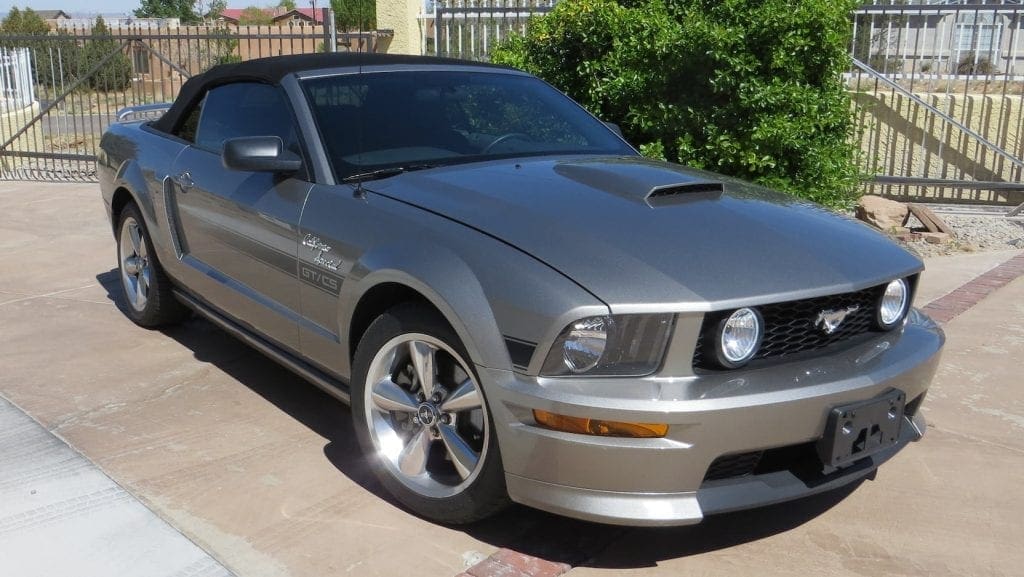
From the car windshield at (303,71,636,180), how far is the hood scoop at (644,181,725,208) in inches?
32.4

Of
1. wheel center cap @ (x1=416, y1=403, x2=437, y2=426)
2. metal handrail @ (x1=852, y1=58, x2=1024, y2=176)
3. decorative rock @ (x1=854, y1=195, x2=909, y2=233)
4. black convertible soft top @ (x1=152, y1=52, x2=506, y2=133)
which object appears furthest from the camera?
metal handrail @ (x1=852, y1=58, x2=1024, y2=176)

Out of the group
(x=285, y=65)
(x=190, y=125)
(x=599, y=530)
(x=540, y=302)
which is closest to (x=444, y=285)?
(x=540, y=302)

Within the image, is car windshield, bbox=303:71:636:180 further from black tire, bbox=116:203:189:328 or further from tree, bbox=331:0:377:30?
tree, bbox=331:0:377:30

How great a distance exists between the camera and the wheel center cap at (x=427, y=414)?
3424 mm

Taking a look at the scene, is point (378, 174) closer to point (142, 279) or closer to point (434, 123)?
point (434, 123)

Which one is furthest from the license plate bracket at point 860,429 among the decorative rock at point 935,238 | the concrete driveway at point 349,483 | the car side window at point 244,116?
the decorative rock at point 935,238

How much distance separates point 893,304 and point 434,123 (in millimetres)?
1998

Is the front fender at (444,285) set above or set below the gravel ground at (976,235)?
above

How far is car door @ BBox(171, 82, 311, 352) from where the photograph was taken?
409 cm

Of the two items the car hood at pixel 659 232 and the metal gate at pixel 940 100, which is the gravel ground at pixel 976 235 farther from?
the car hood at pixel 659 232

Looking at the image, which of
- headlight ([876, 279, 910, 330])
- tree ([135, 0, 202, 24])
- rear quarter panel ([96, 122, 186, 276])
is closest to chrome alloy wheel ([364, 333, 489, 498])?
headlight ([876, 279, 910, 330])

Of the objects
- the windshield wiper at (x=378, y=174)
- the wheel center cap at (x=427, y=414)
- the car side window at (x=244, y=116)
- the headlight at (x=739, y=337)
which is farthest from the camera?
the car side window at (x=244, y=116)

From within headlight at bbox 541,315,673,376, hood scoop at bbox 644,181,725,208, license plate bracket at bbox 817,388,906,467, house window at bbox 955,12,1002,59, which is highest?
house window at bbox 955,12,1002,59

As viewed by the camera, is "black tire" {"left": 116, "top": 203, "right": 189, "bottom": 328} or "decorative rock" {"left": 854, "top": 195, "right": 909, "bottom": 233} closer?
"black tire" {"left": 116, "top": 203, "right": 189, "bottom": 328}
